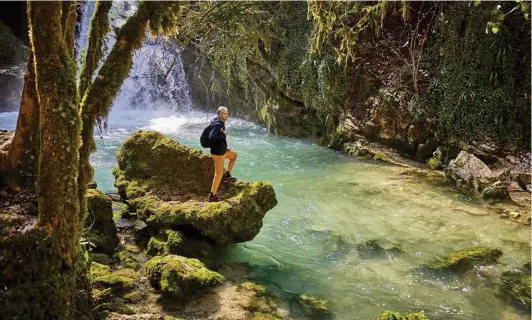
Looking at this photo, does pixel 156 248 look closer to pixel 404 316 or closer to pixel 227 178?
pixel 227 178

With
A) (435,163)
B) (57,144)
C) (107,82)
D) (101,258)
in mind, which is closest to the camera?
(57,144)

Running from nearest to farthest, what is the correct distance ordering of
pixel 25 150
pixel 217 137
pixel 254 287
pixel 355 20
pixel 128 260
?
pixel 25 150 < pixel 254 287 < pixel 128 260 < pixel 217 137 < pixel 355 20

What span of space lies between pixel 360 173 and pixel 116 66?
871 centimetres

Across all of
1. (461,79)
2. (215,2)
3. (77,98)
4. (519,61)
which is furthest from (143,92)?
(77,98)

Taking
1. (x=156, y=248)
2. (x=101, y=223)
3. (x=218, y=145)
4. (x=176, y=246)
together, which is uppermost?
(x=218, y=145)

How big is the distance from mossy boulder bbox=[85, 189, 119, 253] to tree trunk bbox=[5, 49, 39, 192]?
1.90 m

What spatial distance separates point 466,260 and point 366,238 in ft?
5.58

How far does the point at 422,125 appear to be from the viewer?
12.3m

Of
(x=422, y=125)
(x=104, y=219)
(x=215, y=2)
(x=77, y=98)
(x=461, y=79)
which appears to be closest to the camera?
(x=77, y=98)

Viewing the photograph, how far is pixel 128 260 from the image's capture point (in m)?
5.96

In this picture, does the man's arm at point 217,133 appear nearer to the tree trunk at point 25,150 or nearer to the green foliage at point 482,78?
the tree trunk at point 25,150

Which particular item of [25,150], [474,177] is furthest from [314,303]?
[474,177]

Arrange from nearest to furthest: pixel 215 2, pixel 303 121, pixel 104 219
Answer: pixel 104 219, pixel 215 2, pixel 303 121

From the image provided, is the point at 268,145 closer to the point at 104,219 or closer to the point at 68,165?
the point at 104,219
